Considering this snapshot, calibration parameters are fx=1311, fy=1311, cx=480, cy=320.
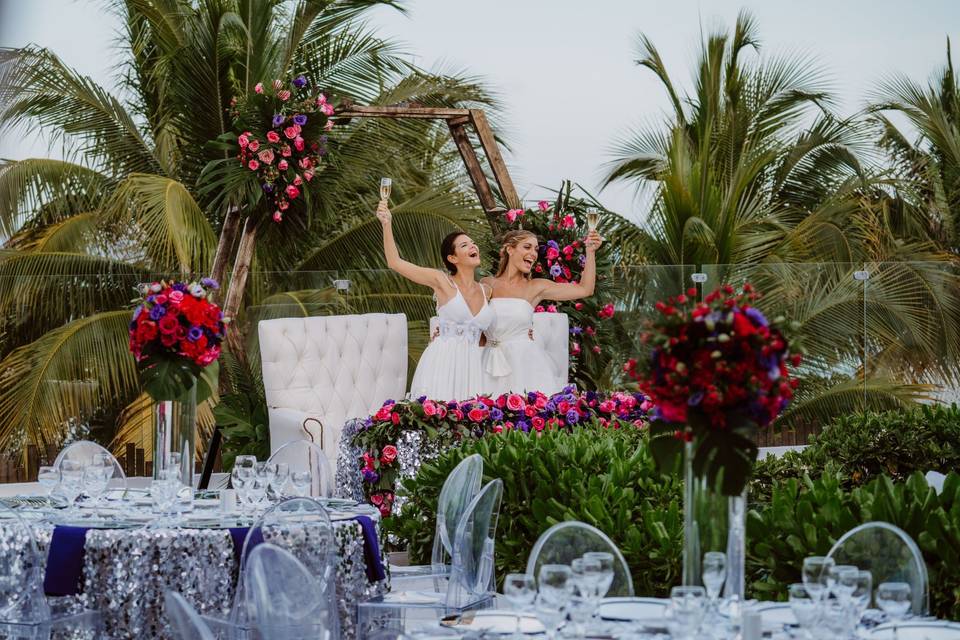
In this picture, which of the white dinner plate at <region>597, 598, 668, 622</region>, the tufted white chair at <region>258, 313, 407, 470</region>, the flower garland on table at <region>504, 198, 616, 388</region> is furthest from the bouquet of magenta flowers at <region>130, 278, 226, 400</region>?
the flower garland on table at <region>504, 198, 616, 388</region>

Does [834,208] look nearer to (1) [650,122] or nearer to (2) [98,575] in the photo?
(1) [650,122]

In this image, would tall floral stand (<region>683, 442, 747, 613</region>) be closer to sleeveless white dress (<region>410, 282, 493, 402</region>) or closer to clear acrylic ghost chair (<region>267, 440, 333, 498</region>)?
clear acrylic ghost chair (<region>267, 440, 333, 498</region>)

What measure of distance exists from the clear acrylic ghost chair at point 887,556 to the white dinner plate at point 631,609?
1.43 ft

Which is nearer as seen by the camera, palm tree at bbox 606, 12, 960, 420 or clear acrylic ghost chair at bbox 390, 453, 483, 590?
clear acrylic ghost chair at bbox 390, 453, 483, 590

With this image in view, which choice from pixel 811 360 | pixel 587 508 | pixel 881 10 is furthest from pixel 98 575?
pixel 881 10

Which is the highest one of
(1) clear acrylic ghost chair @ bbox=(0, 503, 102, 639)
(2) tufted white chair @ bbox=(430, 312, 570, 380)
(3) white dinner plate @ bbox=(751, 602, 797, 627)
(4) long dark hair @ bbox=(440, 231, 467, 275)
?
(4) long dark hair @ bbox=(440, 231, 467, 275)

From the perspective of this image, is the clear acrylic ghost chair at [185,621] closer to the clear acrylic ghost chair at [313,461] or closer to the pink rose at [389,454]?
the clear acrylic ghost chair at [313,461]

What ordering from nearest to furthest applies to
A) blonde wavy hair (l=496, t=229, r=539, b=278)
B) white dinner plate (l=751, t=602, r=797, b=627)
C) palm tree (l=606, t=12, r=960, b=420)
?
white dinner plate (l=751, t=602, r=797, b=627), blonde wavy hair (l=496, t=229, r=539, b=278), palm tree (l=606, t=12, r=960, b=420)

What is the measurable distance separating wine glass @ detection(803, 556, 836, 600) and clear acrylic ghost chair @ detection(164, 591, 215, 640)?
49.8 inches

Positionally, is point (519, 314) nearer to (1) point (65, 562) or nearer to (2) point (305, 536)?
(2) point (305, 536)

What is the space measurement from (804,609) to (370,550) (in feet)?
7.02

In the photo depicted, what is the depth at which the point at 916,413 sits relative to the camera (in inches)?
285

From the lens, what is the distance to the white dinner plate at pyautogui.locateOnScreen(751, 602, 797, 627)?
9.77ft

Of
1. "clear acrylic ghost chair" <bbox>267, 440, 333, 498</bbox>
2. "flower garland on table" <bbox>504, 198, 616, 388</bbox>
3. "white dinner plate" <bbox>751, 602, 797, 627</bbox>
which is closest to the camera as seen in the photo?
"white dinner plate" <bbox>751, 602, 797, 627</bbox>
